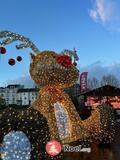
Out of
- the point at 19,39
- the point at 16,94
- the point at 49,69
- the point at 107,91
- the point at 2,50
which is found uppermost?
the point at 16,94

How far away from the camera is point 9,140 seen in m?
6.63

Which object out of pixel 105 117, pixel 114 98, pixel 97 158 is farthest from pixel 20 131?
pixel 114 98

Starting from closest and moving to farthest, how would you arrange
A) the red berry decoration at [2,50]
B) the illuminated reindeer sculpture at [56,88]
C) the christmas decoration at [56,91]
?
the red berry decoration at [2,50] → the christmas decoration at [56,91] → the illuminated reindeer sculpture at [56,88]

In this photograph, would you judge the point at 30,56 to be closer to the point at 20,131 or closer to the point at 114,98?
the point at 20,131

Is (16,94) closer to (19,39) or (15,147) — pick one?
(19,39)

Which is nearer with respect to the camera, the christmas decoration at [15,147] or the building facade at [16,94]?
the christmas decoration at [15,147]

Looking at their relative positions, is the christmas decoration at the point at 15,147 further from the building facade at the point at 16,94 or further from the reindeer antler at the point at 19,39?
the building facade at the point at 16,94

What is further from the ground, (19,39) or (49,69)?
(19,39)
